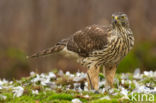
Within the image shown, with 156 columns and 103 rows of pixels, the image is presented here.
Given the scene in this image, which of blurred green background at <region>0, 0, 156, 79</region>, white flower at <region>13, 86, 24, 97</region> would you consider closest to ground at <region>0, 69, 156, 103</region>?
white flower at <region>13, 86, 24, 97</region>

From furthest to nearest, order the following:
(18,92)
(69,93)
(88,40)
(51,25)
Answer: (51,25), (88,40), (69,93), (18,92)

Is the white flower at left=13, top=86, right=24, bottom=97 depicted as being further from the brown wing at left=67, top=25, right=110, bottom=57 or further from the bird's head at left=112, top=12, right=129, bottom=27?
Answer: the bird's head at left=112, top=12, right=129, bottom=27

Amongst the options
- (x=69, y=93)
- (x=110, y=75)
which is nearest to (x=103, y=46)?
(x=110, y=75)

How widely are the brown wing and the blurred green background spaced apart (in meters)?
6.92

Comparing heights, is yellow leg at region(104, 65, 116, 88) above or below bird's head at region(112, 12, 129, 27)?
below

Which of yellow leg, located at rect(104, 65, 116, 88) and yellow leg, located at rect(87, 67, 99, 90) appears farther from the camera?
yellow leg, located at rect(104, 65, 116, 88)

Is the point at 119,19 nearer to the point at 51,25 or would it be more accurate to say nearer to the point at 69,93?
the point at 69,93

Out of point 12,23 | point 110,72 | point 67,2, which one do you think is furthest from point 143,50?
point 12,23

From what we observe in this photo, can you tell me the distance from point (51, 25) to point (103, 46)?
11697 millimetres

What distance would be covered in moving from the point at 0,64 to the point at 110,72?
1199cm

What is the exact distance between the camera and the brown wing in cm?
907

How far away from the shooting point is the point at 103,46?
8898 millimetres

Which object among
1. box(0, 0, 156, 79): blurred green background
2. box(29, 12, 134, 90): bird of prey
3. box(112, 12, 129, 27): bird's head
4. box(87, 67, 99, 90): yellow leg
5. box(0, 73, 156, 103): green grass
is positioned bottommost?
box(0, 73, 156, 103): green grass

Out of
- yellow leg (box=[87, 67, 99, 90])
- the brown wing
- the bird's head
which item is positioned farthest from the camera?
yellow leg (box=[87, 67, 99, 90])
